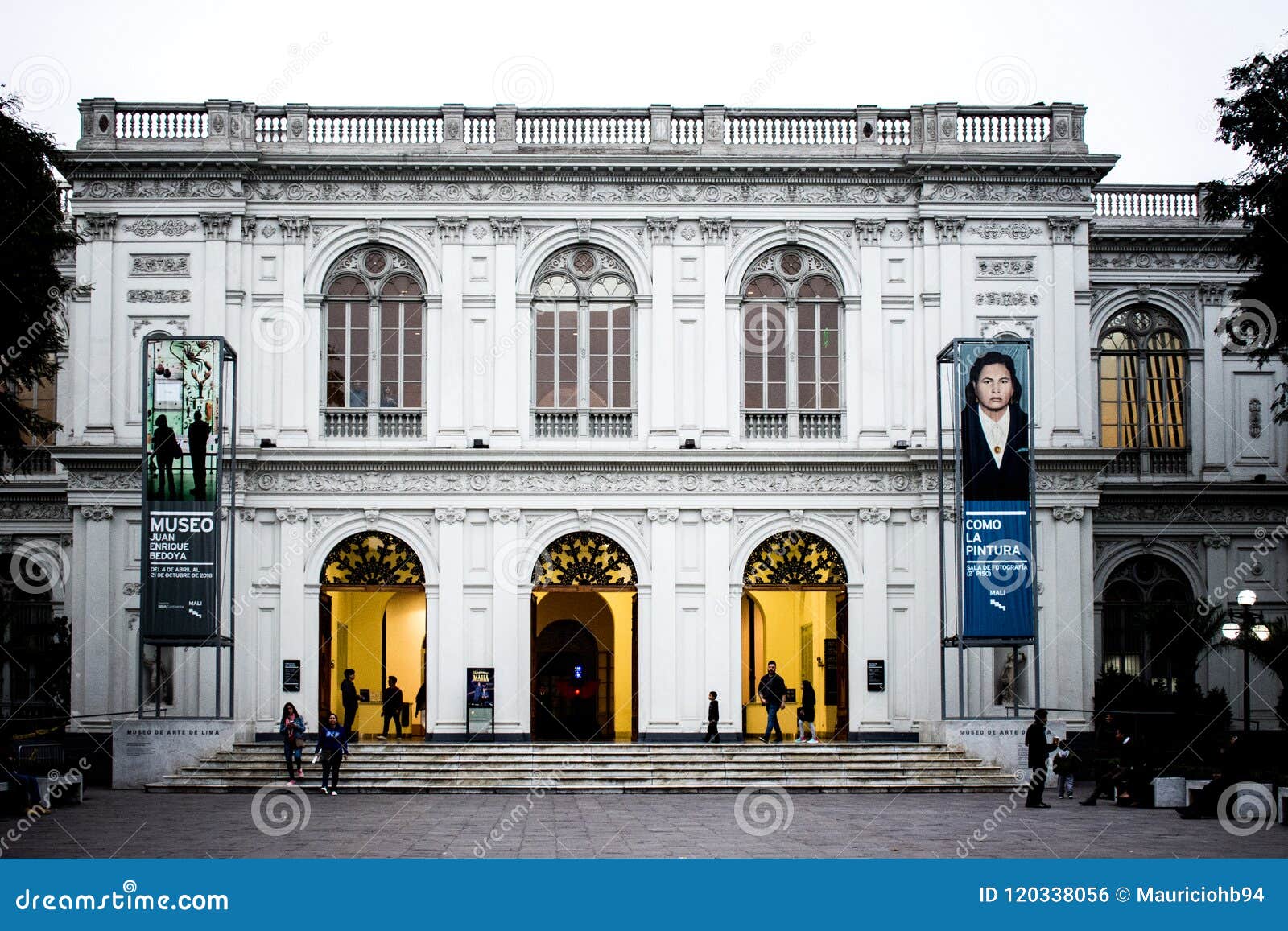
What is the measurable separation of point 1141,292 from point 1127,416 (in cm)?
286

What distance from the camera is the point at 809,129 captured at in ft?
109

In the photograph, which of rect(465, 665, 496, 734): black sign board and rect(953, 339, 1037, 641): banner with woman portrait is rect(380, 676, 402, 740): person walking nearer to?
rect(465, 665, 496, 734): black sign board

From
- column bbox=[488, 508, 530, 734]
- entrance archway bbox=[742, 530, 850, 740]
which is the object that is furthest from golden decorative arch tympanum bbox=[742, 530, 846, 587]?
column bbox=[488, 508, 530, 734]

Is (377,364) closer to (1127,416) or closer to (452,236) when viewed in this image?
(452,236)

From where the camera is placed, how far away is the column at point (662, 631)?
1257 inches

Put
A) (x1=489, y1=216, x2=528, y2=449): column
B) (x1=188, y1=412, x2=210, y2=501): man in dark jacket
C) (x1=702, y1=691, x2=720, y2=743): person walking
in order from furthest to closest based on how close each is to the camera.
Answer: (x1=489, y1=216, x2=528, y2=449): column < (x1=702, y1=691, x2=720, y2=743): person walking < (x1=188, y1=412, x2=210, y2=501): man in dark jacket

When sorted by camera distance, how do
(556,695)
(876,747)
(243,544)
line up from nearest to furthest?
(876,747) → (243,544) → (556,695)

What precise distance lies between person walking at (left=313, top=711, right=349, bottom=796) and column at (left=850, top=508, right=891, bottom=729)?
34.9 feet

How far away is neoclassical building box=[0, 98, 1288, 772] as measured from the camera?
105 ft

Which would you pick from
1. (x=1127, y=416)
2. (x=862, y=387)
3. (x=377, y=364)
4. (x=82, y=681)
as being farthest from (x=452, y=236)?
(x=1127, y=416)

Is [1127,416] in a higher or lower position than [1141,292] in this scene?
lower

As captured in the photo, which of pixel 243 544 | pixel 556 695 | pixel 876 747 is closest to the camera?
pixel 876 747

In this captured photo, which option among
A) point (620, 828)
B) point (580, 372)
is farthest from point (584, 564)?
point (620, 828)

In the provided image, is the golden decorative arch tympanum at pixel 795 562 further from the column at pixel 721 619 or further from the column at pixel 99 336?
the column at pixel 99 336
